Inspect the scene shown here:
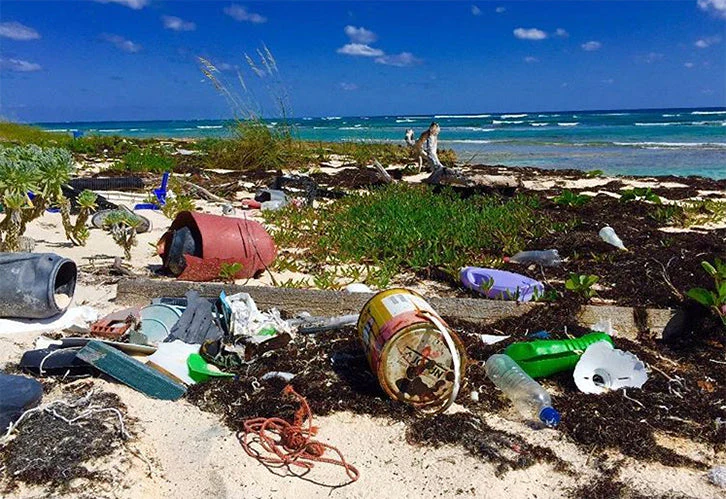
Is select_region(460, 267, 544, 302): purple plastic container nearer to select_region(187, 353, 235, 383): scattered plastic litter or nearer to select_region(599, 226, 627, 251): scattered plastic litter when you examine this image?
select_region(599, 226, 627, 251): scattered plastic litter

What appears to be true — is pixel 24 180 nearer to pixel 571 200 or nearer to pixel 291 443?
pixel 291 443

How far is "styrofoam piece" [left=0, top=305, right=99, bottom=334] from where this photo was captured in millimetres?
3591

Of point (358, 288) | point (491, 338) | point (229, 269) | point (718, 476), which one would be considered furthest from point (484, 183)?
point (718, 476)

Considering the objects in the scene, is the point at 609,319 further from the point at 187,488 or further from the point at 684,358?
the point at 187,488

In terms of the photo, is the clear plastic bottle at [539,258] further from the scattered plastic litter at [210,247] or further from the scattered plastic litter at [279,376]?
the scattered plastic litter at [279,376]

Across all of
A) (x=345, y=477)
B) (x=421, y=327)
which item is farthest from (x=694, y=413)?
(x=345, y=477)

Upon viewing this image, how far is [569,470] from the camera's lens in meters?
2.38

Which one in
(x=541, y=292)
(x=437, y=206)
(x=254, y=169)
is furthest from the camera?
(x=254, y=169)

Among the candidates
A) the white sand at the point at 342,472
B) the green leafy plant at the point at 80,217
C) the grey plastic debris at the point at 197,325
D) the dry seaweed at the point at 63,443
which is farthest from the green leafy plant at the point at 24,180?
the white sand at the point at 342,472

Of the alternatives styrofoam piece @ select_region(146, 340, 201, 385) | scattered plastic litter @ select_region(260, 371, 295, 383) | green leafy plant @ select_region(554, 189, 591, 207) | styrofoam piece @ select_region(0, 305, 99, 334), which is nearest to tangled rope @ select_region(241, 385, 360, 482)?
scattered plastic litter @ select_region(260, 371, 295, 383)

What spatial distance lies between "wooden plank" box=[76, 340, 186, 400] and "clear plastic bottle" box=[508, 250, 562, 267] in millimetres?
3119

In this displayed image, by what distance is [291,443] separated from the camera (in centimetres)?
250

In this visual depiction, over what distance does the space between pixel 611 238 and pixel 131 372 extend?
4397mm

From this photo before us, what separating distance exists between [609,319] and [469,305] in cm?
84
